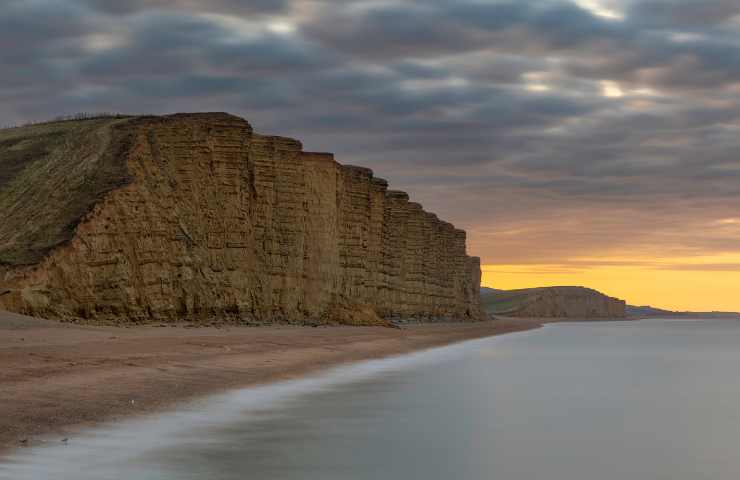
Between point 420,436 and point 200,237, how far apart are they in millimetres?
30666

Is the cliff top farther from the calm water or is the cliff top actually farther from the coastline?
the calm water

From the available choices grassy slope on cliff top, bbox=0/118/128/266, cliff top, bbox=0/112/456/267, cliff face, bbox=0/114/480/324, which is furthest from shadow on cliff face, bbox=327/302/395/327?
grassy slope on cliff top, bbox=0/118/128/266

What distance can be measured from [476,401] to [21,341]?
36.7 ft

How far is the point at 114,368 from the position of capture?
17938 millimetres

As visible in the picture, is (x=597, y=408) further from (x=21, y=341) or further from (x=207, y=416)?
(x=21, y=341)

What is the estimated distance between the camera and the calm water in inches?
418

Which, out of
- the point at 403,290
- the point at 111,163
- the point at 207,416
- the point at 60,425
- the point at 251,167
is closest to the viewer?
the point at 60,425

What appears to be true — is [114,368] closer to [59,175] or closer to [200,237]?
[200,237]

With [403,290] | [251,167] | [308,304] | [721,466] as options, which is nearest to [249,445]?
[721,466]

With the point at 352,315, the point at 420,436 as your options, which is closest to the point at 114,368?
the point at 420,436

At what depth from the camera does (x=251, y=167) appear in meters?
46.1

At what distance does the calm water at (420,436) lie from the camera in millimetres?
10625

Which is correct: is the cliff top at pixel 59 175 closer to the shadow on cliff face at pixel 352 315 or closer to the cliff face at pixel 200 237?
the cliff face at pixel 200 237

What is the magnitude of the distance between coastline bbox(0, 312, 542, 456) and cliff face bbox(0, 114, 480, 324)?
5034 mm
